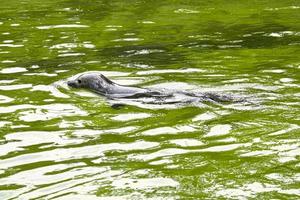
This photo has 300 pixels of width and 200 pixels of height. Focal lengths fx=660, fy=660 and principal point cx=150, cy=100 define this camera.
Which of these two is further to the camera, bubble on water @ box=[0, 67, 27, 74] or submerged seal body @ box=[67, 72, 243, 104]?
bubble on water @ box=[0, 67, 27, 74]

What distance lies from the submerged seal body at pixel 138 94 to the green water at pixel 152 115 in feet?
0.54

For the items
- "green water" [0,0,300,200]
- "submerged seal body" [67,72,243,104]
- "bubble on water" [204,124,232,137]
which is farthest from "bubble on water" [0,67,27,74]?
"bubble on water" [204,124,232,137]

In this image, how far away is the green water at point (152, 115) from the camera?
5949 millimetres

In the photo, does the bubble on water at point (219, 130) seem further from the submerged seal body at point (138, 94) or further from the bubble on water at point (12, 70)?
the bubble on water at point (12, 70)

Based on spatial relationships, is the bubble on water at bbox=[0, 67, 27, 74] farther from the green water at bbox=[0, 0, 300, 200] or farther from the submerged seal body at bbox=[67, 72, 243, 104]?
the submerged seal body at bbox=[67, 72, 243, 104]

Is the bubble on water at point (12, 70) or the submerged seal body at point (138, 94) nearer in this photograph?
the submerged seal body at point (138, 94)

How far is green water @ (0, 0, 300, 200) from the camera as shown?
5.95 metres

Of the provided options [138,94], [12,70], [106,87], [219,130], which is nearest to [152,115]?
[138,94]

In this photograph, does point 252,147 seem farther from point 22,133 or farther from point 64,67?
point 64,67

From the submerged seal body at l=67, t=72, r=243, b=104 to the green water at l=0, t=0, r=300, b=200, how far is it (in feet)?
0.54

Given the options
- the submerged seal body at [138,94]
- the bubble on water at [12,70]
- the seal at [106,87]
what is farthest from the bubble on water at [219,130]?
the bubble on water at [12,70]

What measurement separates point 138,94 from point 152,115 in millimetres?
796

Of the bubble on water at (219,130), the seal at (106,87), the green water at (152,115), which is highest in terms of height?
the seal at (106,87)

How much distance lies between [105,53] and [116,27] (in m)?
3.13
